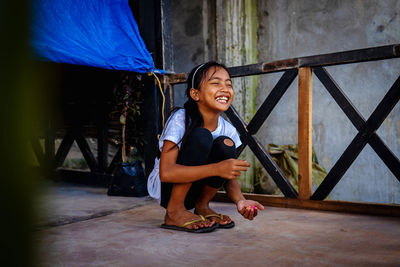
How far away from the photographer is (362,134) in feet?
8.45

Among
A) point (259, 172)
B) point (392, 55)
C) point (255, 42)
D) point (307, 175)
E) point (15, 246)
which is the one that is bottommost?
point (259, 172)

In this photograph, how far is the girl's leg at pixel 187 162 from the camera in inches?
81.5

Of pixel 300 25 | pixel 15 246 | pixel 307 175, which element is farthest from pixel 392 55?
pixel 15 246

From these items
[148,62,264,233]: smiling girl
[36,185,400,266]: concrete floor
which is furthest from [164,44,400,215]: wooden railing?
[148,62,264,233]: smiling girl

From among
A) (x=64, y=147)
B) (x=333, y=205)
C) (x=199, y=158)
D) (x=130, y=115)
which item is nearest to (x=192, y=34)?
(x=130, y=115)

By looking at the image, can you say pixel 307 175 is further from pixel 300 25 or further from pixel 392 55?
pixel 300 25

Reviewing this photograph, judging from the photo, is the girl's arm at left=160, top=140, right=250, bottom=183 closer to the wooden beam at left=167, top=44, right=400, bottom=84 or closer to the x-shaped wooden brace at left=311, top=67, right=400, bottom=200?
the x-shaped wooden brace at left=311, top=67, right=400, bottom=200

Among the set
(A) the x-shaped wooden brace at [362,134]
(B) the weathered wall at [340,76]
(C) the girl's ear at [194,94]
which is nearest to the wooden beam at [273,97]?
(A) the x-shaped wooden brace at [362,134]

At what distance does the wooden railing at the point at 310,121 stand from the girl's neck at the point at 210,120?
73 cm

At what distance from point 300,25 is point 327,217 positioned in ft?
8.07

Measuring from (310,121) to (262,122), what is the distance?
1.23 ft

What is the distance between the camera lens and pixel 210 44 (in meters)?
4.69

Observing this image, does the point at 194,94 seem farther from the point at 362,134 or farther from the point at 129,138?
the point at 129,138

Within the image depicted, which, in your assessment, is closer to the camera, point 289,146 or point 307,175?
point 307,175
